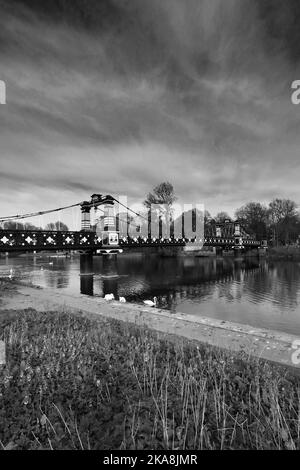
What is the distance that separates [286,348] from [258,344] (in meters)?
0.69

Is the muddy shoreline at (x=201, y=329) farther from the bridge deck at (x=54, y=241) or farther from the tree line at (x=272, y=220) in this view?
the tree line at (x=272, y=220)

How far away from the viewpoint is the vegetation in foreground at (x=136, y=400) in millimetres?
3303

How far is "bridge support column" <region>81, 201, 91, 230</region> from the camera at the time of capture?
35562mm

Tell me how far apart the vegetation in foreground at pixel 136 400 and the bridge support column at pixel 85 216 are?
29700mm

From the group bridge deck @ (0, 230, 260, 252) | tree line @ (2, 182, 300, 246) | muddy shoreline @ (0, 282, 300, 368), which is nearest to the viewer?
muddy shoreline @ (0, 282, 300, 368)

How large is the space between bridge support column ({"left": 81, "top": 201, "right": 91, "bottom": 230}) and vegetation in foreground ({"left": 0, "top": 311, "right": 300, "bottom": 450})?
97.4 ft

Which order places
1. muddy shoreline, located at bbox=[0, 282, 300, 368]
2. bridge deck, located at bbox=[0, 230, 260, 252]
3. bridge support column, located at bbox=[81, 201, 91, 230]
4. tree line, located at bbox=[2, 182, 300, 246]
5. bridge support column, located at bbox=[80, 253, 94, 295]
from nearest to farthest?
muddy shoreline, located at bbox=[0, 282, 300, 368]
bridge deck, located at bbox=[0, 230, 260, 252]
bridge support column, located at bbox=[80, 253, 94, 295]
bridge support column, located at bbox=[81, 201, 91, 230]
tree line, located at bbox=[2, 182, 300, 246]

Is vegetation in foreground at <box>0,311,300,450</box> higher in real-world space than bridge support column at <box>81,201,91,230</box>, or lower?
lower

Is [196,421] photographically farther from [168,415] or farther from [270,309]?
[270,309]

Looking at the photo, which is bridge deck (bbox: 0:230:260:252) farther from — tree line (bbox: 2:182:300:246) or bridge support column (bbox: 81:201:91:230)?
tree line (bbox: 2:182:300:246)

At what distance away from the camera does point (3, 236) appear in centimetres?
2559

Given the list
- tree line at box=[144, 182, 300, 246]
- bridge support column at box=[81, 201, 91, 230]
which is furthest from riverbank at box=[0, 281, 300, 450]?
tree line at box=[144, 182, 300, 246]

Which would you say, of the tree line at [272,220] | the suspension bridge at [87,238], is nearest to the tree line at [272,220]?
the tree line at [272,220]
